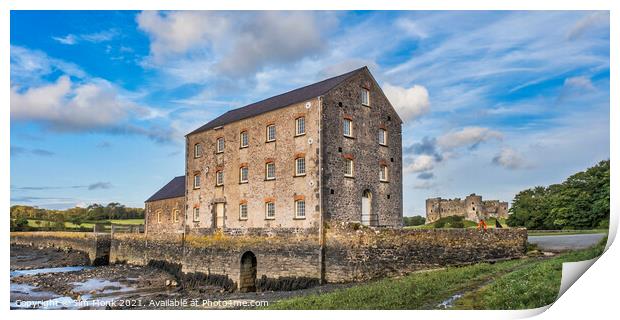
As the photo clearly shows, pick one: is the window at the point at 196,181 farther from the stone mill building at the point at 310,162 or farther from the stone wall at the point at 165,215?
the stone wall at the point at 165,215

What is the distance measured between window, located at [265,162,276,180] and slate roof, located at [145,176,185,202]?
1422cm

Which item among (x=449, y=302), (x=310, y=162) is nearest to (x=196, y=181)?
(x=310, y=162)

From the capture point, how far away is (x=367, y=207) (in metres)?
24.1

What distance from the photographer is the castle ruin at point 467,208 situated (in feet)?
175

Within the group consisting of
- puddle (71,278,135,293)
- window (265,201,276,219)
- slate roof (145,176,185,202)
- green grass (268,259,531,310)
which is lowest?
puddle (71,278,135,293)

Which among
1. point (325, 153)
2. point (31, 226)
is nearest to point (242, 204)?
point (325, 153)

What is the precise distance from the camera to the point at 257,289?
23.3 metres

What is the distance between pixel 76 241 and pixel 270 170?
3051 centimetres

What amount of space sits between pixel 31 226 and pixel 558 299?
146 feet

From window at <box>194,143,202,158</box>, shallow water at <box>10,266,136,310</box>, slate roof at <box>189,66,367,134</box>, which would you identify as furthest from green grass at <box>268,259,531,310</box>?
window at <box>194,143,202,158</box>

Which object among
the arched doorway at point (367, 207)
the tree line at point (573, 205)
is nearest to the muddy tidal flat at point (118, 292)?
the arched doorway at point (367, 207)

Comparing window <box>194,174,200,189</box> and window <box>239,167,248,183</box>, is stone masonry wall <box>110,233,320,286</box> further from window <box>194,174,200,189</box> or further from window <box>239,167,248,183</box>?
window <box>194,174,200,189</box>

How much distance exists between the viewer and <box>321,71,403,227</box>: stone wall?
22.2 m

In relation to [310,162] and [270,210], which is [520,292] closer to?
[310,162]
